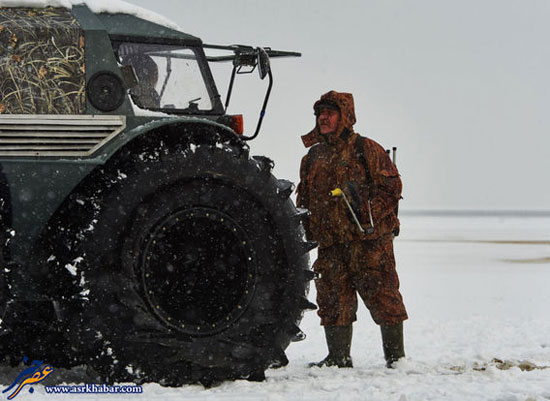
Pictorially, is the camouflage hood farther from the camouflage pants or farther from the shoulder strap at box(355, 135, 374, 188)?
the camouflage pants

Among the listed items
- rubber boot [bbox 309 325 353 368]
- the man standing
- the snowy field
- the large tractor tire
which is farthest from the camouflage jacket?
the large tractor tire

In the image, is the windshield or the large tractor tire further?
the windshield

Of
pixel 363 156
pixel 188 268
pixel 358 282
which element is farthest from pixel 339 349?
pixel 188 268

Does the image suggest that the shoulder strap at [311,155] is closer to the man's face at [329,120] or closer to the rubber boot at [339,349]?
the man's face at [329,120]

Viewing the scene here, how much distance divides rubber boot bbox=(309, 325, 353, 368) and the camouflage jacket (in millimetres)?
673

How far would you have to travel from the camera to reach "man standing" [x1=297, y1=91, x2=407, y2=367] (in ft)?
19.1

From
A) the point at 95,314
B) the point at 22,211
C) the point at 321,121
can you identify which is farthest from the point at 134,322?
the point at 321,121

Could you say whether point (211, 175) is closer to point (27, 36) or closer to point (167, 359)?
point (167, 359)

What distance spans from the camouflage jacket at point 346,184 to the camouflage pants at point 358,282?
10cm

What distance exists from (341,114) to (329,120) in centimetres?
11

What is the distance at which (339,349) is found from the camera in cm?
591

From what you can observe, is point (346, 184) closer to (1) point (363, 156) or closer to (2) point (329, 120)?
(1) point (363, 156)

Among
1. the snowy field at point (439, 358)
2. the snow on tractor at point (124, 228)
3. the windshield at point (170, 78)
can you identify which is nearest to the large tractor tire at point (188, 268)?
the snow on tractor at point (124, 228)

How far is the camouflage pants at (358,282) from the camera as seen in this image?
19.1 ft
